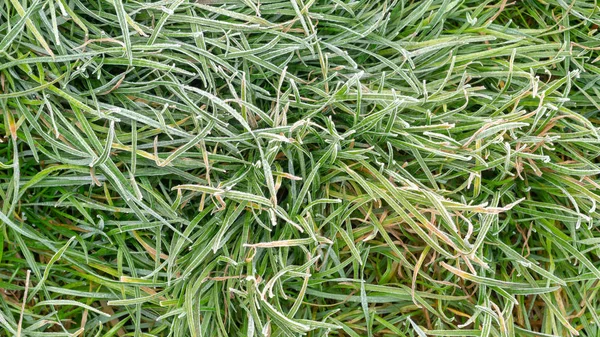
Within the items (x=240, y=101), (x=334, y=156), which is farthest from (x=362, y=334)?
(x=240, y=101)

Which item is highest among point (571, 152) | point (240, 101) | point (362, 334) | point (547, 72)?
point (240, 101)

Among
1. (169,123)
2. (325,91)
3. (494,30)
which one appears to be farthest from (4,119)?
(494,30)

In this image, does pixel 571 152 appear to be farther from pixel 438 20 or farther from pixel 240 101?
pixel 240 101

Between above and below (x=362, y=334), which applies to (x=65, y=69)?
above

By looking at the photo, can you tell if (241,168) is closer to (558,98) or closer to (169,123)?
(169,123)

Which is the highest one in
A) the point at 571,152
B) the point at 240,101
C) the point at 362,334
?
the point at 240,101

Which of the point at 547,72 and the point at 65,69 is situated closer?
the point at 65,69
